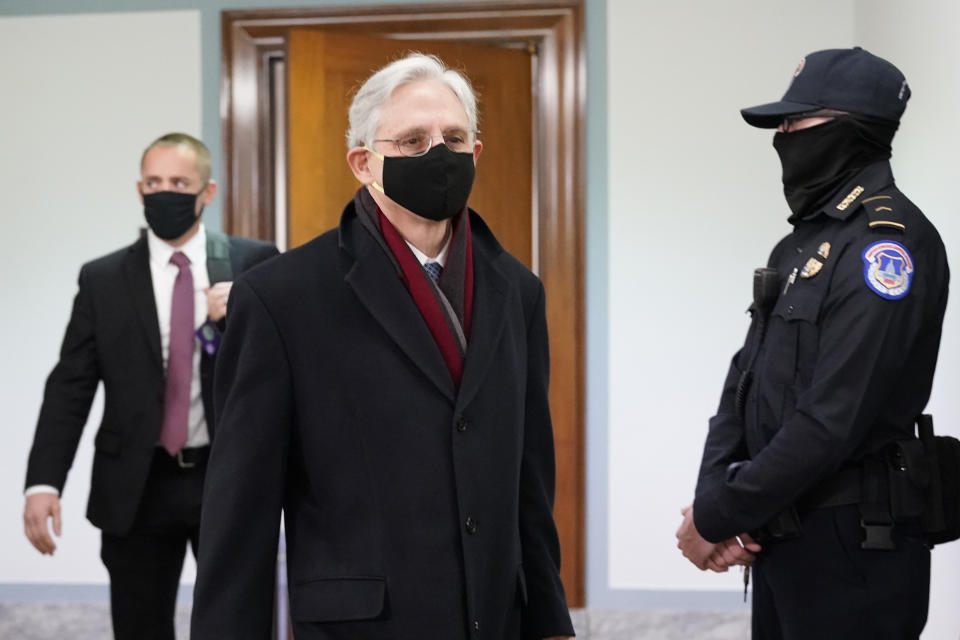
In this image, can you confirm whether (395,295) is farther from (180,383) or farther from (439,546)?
(180,383)

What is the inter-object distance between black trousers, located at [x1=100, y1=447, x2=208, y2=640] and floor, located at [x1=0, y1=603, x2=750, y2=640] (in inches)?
50.3

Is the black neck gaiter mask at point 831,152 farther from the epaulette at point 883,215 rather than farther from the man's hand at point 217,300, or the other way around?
the man's hand at point 217,300

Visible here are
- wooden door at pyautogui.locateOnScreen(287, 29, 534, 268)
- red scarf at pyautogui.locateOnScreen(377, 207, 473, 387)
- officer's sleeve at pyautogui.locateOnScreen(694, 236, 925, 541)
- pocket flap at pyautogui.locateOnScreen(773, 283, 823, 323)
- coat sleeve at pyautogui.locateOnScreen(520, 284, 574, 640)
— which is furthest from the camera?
wooden door at pyautogui.locateOnScreen(287, 29, 534, 268)

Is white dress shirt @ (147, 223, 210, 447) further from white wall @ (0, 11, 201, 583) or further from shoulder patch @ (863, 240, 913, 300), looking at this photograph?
shoulder patch @ (863, 240, 913, 300)

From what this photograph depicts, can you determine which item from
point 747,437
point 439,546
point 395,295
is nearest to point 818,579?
point 747,437

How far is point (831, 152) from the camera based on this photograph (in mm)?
2006

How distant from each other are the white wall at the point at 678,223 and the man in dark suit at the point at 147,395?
1576mm

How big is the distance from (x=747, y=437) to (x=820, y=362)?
226 mm

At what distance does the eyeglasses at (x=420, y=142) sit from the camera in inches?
63.9

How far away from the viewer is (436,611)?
4.91ft

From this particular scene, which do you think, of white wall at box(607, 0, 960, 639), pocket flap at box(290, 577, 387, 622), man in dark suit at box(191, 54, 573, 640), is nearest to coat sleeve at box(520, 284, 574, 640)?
man in dark suit at box(191, 54, 573, 640)

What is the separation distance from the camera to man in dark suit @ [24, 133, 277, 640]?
101 inches

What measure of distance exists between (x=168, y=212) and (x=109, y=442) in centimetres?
57

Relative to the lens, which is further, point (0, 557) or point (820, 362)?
point (0, 557)
